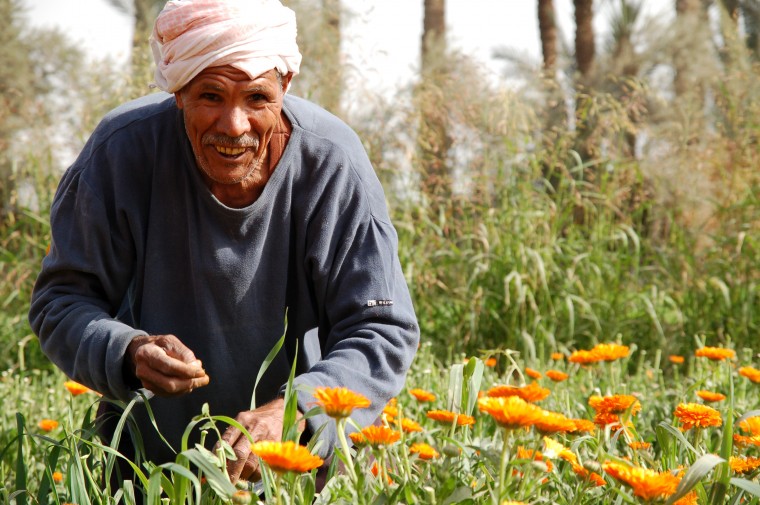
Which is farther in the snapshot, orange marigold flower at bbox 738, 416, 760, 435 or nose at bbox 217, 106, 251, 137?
nose at bbox 217, 106, 251, 137

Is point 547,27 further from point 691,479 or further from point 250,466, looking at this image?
point 691,479

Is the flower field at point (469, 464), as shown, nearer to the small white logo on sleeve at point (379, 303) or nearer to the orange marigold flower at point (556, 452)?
the orange marigold flower at point (556, 452)

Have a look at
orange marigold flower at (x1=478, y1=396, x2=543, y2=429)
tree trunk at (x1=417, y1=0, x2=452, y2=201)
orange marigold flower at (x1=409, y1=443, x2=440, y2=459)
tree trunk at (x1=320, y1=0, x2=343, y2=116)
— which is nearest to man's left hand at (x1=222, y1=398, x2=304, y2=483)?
orange marigold flower at (x1=409, y1=443, x2=440, y2=459)

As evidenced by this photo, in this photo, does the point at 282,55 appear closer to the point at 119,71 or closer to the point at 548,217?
the point at 548,217

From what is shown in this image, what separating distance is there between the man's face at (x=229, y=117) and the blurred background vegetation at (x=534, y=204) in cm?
300

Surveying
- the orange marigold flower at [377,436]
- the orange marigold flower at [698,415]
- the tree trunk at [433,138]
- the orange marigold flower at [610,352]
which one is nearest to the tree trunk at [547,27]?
the tree trunk at [433,138]

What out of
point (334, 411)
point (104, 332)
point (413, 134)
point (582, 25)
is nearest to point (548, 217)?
point (413, 134)

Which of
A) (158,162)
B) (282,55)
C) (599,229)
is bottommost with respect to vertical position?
(599,229)

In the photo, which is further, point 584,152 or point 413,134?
point 584,152

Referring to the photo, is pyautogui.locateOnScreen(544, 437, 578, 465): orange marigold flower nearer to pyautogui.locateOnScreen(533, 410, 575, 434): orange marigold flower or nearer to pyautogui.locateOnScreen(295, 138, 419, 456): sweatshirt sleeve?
pyautogui.locateOnScreen(533, 410, 575, 434): orange marigold flower

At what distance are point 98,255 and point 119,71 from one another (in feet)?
13.6

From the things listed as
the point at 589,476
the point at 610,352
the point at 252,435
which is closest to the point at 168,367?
the point at 252,435

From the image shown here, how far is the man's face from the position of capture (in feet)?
7.05

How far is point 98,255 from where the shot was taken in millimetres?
2299
